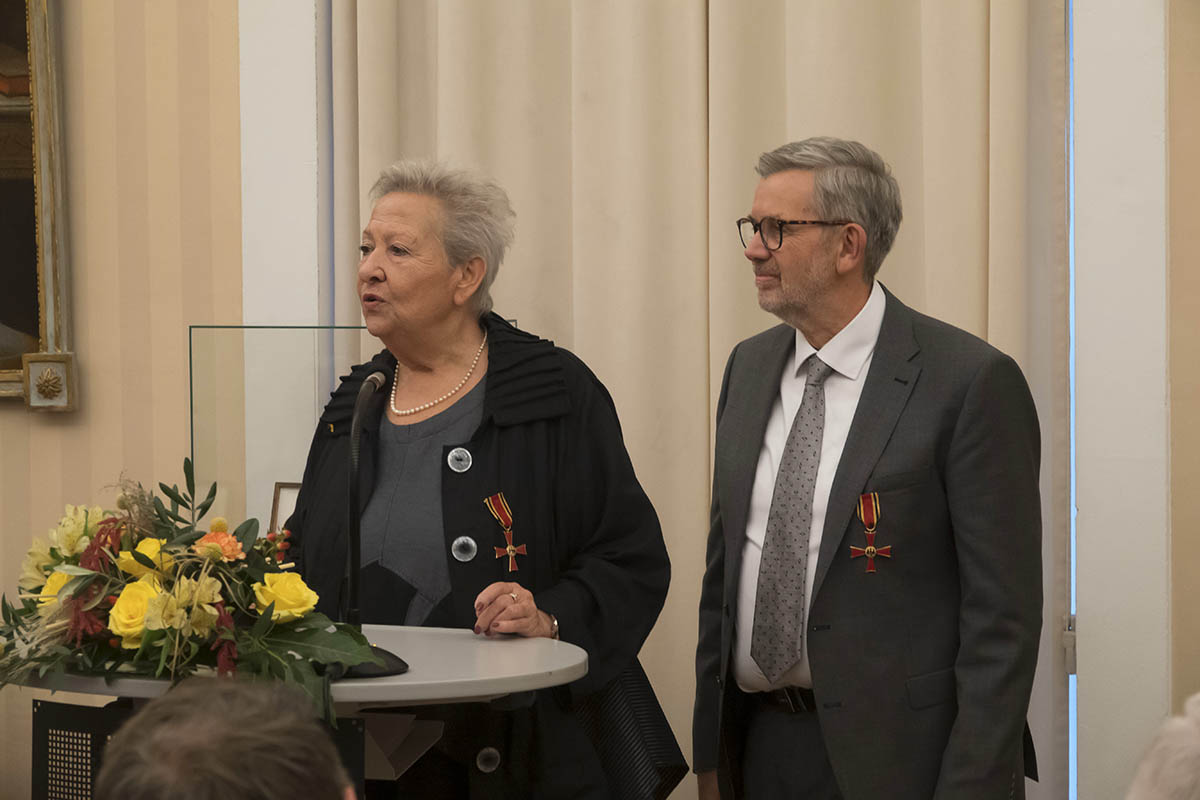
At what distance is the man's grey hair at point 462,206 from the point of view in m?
2.94

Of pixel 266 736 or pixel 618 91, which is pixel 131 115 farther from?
pixel 266 736

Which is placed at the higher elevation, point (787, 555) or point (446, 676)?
point (787, 555)

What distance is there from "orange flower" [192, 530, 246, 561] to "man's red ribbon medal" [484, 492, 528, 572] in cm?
68

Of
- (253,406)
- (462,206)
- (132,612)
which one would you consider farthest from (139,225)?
(132,612)

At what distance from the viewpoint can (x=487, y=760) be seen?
8.24 feet

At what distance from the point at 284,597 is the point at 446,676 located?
0.93 feet

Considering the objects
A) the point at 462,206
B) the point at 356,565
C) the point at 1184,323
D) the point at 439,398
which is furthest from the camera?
the point at 1184,323

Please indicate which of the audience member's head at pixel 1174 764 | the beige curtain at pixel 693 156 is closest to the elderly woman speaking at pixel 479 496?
the beige curtain at pixel 693 156

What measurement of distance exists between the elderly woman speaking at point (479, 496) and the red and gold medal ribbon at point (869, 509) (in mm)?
585

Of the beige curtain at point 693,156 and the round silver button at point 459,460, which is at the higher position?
the beige curtain at point 693,156

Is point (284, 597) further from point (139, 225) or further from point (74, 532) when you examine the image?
point (139, 225)

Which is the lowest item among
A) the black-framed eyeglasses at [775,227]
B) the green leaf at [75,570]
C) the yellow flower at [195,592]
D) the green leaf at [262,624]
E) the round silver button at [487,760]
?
the round silver button at [487,760]

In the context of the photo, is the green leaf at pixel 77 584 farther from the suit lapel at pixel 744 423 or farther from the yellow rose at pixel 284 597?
the suit lapel at pixel 744 423

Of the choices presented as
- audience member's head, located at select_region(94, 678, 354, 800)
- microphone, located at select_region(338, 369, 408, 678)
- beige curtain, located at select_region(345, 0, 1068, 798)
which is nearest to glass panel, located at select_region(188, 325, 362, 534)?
beige curtain, located at select_region(345, 0, 1068, 798)
